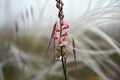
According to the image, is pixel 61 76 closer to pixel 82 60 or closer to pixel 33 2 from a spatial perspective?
pixel 82 60

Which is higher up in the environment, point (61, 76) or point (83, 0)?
point (83, 0)

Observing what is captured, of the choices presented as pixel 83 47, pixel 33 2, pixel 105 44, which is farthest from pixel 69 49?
pixel 33 2

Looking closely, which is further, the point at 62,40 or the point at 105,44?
the point at 105,44

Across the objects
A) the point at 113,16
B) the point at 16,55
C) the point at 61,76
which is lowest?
→ the point at 61,76

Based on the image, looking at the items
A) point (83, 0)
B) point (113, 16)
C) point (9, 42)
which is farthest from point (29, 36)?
point (113, 16)

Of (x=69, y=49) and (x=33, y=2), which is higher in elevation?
(x=33, y=2)

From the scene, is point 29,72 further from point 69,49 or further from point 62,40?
point 62,40
